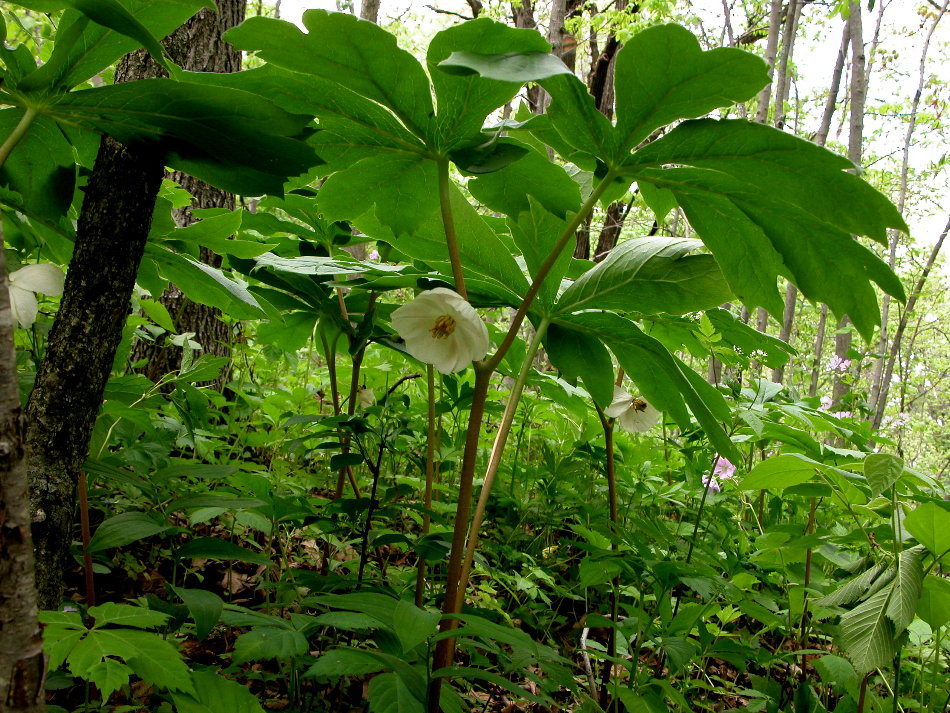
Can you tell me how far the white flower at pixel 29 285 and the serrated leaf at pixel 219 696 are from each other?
23.9 inches

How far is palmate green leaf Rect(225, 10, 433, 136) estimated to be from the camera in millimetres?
898

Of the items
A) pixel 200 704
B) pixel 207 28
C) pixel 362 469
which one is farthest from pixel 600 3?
pixel 200 704

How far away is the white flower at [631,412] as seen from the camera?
4.96ft

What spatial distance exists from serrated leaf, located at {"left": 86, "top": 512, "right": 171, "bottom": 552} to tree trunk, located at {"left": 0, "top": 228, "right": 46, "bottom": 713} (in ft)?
1.21

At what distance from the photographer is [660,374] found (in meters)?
1.23

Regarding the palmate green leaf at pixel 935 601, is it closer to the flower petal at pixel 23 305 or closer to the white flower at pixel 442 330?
the white flower at pixel 442 330

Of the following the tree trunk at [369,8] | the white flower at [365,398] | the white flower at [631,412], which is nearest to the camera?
the white flower at [631,412]

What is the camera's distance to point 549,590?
213cm

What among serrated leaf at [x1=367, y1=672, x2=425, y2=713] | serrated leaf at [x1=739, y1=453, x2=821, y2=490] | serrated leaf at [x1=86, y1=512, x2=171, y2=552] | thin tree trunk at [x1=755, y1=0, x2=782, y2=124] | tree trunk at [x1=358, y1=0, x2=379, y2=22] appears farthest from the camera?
tree trunk at [x1=358, y1=0, x2=379, y2=22]

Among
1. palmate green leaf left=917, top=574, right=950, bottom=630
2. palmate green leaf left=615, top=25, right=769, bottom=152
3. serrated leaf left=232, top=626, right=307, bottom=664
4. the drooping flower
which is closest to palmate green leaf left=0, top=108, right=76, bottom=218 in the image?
serrated leaf left=232, top=626, right=307, bottom=664

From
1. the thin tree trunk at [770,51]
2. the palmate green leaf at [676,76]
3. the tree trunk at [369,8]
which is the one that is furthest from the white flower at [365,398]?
the tree trunk at [369,8]

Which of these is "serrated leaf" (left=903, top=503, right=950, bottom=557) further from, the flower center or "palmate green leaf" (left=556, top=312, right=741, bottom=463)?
the flower center

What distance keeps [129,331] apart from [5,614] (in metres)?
0.86

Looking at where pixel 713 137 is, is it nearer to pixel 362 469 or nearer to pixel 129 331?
pixel 129 331
